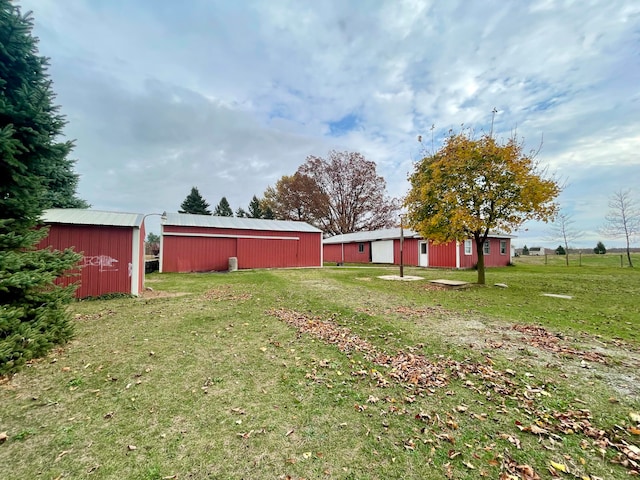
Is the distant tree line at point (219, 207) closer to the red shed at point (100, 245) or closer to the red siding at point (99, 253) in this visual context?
the red shed at point (100, 245)

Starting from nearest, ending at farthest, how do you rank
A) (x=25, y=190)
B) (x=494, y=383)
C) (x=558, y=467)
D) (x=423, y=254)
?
(x=558, y=467)
(x=494, y=383)
(x=25, y=190)
(x=423, y=254)

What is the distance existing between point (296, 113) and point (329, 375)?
646 inches

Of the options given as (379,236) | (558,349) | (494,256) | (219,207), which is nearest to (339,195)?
(379,236)

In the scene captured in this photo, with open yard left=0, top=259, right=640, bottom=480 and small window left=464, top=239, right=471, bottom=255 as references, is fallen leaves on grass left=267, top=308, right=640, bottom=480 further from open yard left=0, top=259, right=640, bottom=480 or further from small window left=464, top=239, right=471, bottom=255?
small window left=464, top=239, right=471, bottom=255

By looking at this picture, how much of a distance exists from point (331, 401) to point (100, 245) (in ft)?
31.1

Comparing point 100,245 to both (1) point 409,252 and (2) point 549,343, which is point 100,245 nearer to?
(2) point 549,343

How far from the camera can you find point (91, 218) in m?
9.14

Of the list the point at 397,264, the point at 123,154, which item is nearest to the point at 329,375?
the point at 123,154

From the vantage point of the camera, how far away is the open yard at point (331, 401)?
7.27 ft

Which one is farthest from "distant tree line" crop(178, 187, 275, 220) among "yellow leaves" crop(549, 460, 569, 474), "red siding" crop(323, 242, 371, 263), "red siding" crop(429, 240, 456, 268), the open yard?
"yellow leaves" crop(549, 460, 569, 474)

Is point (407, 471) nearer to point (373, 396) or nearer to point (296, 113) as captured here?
point (373, 396)

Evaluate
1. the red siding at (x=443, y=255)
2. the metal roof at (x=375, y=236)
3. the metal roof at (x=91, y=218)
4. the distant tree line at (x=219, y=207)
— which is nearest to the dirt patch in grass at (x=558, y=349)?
the metal roof at (x=91, y=218)

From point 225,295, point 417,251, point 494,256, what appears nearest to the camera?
point 225,295

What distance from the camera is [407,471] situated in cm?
213
